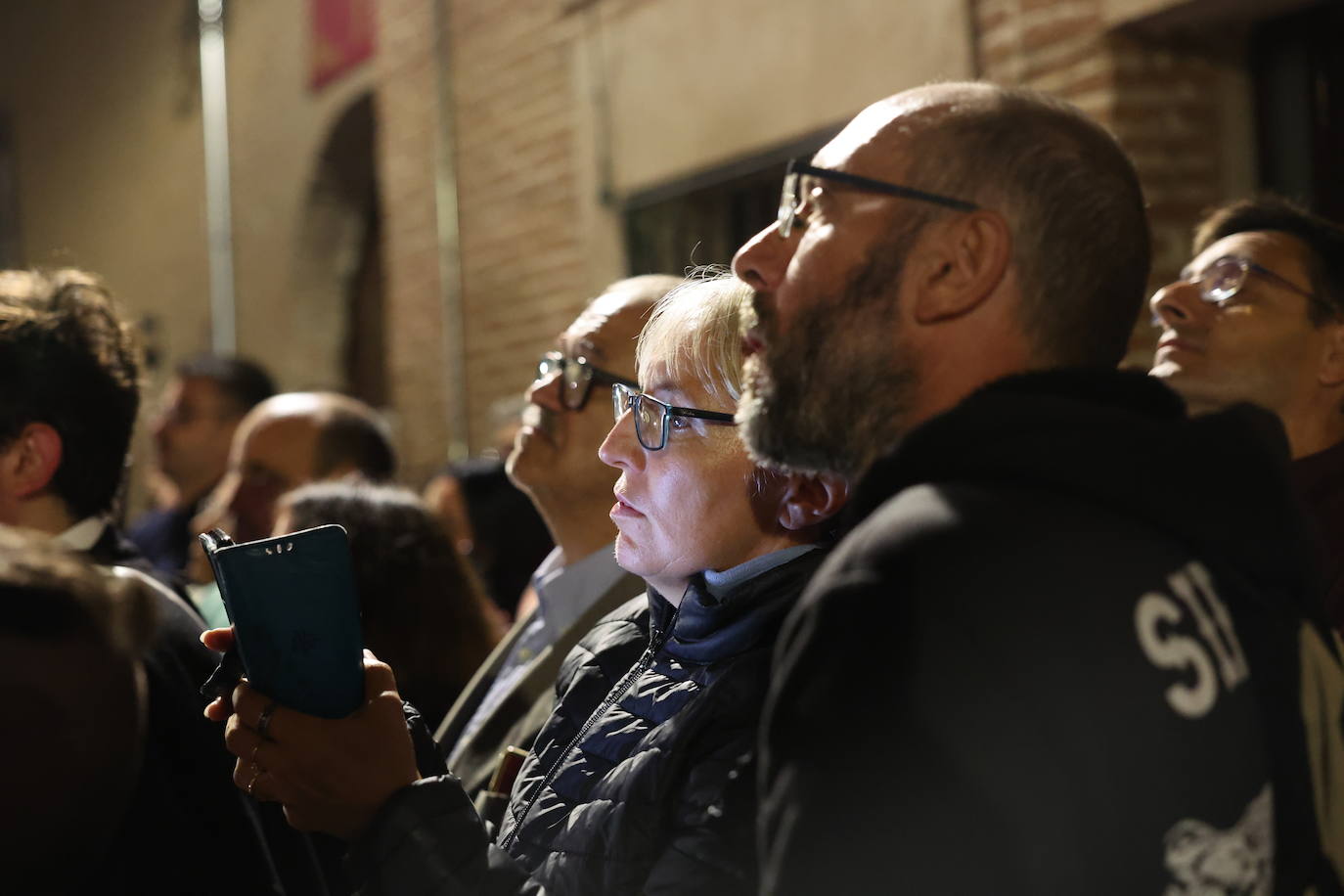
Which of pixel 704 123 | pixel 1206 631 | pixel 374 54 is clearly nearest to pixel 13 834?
pixel 1206 631

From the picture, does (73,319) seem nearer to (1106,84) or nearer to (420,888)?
(420,888)

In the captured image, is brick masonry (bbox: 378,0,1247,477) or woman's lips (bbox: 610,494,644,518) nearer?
woman's lips (bbox: 610,494,644,518)

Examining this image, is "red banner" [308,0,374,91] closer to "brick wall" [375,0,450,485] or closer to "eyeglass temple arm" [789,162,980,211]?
"brick wall" [375,0,450,485]

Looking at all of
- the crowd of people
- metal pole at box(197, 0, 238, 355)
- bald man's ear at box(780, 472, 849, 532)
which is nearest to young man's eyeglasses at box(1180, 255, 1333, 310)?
the crowd of people

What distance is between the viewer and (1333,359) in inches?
101

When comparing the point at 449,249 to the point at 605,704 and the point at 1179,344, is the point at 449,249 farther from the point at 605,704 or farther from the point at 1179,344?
the point at 605,704

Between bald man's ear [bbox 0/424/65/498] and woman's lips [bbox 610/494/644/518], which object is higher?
bald man's ear [bbox 0/424/65/498]

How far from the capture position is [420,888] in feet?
4.60

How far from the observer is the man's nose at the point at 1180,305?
2621 millimetres

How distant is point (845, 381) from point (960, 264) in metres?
0.15

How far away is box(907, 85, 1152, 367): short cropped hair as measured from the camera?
1.25 m

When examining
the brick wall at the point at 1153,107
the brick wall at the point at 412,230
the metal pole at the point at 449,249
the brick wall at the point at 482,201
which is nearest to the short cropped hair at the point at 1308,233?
the brick wall at the point at 1153,107

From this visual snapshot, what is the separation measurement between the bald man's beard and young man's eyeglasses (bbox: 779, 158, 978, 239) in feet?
0.19

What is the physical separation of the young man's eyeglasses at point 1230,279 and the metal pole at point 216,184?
8017 millimetres
